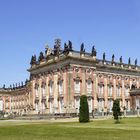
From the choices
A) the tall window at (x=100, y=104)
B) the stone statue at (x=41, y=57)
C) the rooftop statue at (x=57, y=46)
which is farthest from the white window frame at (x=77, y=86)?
the stone statue at (x=41, y=57)

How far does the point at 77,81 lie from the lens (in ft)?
212

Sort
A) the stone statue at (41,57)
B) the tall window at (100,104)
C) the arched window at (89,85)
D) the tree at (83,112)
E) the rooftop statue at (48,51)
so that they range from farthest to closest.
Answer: the stone statue at (41,57) < the rooftop statue at (48,51) < the tall window at (100,104) < the arched window at (89,85) < the tree at (83,112)

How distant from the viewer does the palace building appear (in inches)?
2527

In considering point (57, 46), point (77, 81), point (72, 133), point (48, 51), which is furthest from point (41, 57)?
point (72, 133)

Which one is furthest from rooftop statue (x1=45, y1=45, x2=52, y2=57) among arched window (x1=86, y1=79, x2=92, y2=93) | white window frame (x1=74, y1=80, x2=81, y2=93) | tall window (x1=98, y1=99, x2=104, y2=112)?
tall window (x1=98, y1=99, x2=104, y2=112)

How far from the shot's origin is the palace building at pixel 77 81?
64.2 m

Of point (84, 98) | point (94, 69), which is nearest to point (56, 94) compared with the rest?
point (94, 69)

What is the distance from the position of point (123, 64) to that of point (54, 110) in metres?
19.0

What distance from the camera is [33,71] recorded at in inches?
2982

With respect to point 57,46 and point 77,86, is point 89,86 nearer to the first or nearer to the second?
point 77,86

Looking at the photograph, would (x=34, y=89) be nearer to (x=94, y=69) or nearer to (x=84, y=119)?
(x=94, y=69)

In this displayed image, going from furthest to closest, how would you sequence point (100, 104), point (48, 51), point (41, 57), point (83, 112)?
1. point (41, 57)
2. point (48, 51)
3. point (100, 104)
4. point (83, 112)

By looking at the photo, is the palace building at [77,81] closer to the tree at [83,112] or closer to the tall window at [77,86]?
the tall window at [77,86]

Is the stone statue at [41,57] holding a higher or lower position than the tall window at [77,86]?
higher
